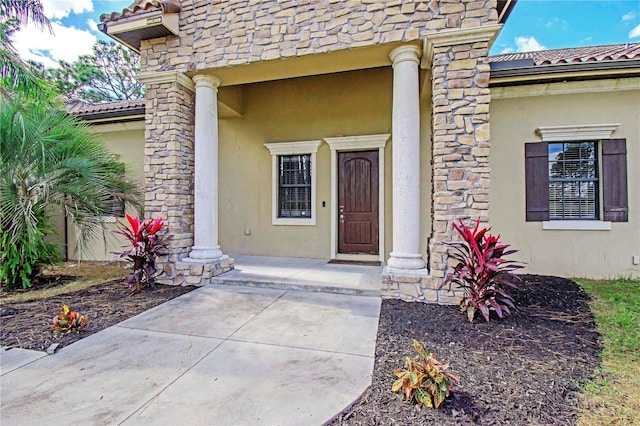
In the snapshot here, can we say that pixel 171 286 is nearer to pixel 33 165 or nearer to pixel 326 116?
pixel 33 165

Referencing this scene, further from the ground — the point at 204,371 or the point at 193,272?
the point at 193,272

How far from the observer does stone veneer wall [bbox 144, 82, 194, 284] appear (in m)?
5.43

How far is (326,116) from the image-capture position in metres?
7.36

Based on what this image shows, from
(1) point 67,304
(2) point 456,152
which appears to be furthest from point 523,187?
(1) point 67,304

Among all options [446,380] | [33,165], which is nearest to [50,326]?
[33,165]

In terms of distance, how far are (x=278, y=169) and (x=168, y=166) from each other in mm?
2819

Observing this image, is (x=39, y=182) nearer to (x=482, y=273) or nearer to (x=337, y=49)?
(x=337, y=49)

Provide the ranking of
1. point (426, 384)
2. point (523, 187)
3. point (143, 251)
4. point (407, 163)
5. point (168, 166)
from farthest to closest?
point (523, 187)
point (168, 166)
point (143, 251)
point (407, 163)
point (426, 384)

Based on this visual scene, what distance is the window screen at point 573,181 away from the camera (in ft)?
18.5

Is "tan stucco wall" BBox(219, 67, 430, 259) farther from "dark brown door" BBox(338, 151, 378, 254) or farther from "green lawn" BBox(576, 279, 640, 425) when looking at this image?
"green lawn" BBox(576, 279, 640, 425)

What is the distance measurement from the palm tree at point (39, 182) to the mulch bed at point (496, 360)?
514cm

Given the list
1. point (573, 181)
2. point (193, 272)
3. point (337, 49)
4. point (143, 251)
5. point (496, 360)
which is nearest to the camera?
point (496, 360)

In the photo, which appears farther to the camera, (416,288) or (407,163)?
(407,163)

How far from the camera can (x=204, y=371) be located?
8.50 feet
